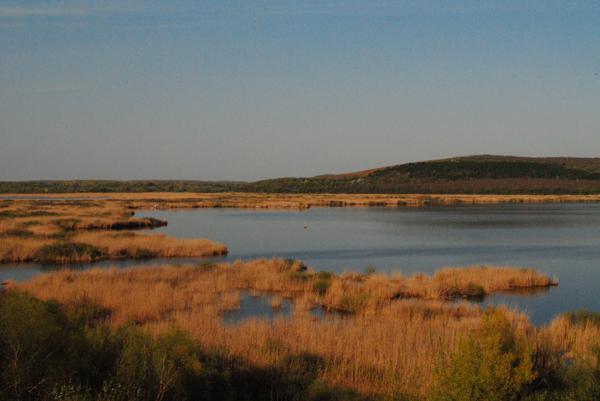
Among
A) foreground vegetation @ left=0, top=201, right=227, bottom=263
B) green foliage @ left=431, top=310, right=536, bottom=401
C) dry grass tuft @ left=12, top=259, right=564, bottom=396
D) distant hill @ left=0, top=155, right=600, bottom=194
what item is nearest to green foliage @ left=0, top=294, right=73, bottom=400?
dry grass tuft @ left=12, top=259, right=564, bottom=396

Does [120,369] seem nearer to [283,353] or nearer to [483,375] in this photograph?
[283,353]

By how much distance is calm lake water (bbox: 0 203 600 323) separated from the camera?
68.0 ft

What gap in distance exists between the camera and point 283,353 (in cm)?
920

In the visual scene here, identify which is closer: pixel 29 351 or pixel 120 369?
pixel 29 351

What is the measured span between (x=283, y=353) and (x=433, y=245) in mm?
25887

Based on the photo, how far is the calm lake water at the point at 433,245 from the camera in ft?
68.0

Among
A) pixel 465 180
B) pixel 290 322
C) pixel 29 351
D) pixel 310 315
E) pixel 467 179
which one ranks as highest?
pixel 467 179

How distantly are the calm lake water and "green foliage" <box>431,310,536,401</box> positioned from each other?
8.83 metres

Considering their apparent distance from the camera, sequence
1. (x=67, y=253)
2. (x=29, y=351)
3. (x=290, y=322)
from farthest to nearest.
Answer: (x=67, y=253) < (x=290, y=322) < (x=29, y=351)

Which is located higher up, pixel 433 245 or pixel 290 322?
pixel 290 322

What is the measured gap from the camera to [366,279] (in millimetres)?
19203

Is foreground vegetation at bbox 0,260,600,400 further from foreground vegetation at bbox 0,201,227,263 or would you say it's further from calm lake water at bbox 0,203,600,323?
foreground vegetation at bbox 0,201,227,263

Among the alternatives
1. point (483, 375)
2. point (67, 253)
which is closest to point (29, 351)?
point (483, 375)

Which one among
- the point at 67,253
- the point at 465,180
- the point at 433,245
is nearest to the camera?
the point at 67,253
